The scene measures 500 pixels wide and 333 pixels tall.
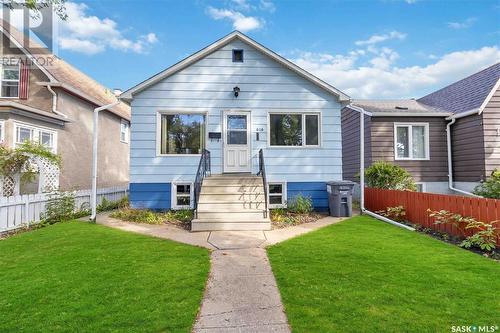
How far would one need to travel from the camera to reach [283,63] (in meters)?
10.3

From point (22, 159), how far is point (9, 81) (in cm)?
637

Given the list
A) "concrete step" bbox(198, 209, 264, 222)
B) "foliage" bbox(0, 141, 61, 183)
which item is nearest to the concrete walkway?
"concrete step" bbox(198, 209, 264, 222)

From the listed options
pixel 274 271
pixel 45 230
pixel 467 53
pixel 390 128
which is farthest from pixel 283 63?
pixel 467 53

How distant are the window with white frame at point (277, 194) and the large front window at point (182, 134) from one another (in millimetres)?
2883

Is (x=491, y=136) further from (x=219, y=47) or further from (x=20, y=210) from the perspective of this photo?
(x=20, y=210)

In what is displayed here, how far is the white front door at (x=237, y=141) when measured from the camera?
10414 millimetres

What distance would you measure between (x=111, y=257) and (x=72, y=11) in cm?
694

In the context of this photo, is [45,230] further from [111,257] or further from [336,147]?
[336,147]

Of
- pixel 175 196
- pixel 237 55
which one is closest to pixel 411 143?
pixel 237 55

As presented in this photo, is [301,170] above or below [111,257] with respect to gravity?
above

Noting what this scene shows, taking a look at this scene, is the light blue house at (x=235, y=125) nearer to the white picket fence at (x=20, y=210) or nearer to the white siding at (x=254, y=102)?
the white siding at (x=254, y=102)

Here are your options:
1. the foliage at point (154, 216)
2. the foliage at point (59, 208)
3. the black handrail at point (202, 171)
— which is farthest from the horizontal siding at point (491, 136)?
the foliage at point (59, 208)

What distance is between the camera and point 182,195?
1020 cm

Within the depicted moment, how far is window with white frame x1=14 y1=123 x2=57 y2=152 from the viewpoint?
10789 millimetres
